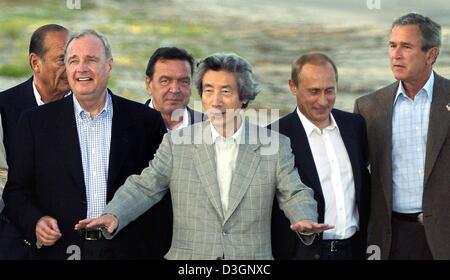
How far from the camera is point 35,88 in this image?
12.5 ft

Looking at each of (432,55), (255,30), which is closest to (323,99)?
(432,55)

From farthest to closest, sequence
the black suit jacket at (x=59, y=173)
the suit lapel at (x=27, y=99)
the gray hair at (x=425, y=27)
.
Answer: the suit lapel at (x=27, y=99) → the gray hair at (x=425, y=27) → the black suit jacket at (x=59, y=173)

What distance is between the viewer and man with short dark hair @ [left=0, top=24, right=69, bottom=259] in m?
3.67

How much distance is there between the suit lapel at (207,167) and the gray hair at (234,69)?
196mm

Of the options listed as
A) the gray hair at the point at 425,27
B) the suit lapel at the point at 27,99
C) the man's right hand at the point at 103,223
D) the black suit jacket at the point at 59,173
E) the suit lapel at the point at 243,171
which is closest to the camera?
the man's right hand at the point at 103,223

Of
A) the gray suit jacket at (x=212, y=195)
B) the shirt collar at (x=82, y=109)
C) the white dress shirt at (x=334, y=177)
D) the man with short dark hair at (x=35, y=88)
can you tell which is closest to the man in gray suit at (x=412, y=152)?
the white dress shirt at (x=334, y=177)

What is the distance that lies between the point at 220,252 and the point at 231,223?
0.36ft

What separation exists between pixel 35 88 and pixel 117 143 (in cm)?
67

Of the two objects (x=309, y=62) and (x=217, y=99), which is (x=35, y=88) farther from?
(x=309, y=62)

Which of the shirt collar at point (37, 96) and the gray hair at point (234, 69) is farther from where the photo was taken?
the shirt collar at point (37, 96)

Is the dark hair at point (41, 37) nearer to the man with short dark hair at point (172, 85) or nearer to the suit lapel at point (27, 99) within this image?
the suit lapel at point (27, 99)

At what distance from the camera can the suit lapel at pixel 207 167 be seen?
311 centimetres

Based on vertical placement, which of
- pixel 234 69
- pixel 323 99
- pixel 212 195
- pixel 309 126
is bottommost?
pixel 212 195
